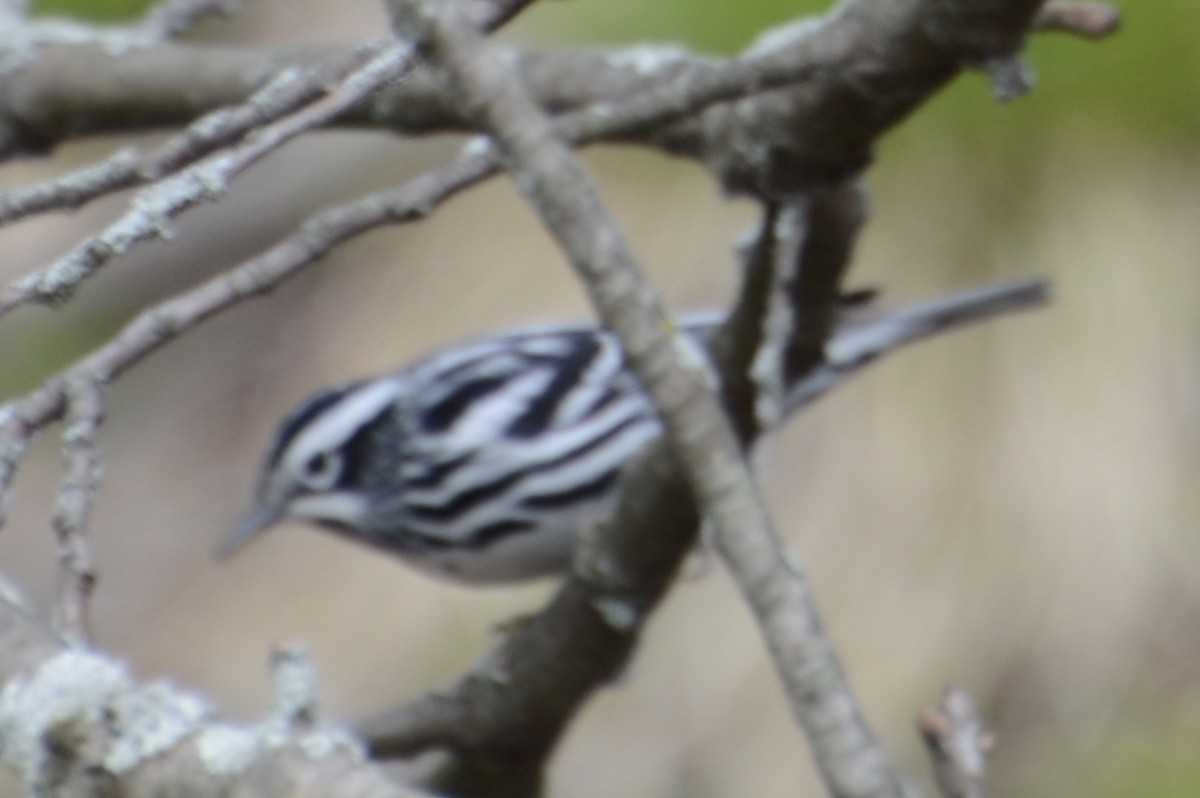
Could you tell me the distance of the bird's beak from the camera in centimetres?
180

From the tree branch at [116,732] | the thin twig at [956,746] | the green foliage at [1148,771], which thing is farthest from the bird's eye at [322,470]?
the thin twig at [956,746]

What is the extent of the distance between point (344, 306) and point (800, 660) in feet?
5.90

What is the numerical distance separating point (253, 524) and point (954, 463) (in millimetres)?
603

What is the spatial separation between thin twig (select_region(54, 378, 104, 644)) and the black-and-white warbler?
743 mm

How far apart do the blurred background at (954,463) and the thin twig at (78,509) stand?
112 centimetres

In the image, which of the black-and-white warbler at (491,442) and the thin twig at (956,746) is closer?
the thin twig at (956,746)

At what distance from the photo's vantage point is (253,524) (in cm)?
182

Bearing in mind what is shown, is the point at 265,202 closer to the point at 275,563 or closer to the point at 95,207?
Result: the point at 95,207

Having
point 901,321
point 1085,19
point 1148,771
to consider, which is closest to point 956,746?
point 1085,19

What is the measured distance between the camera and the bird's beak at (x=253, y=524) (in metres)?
1.80

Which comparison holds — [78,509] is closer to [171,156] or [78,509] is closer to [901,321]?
[171,156]

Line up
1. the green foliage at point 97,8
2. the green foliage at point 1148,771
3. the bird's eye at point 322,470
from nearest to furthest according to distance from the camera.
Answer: the green foliage at point 1148,771 → the bird's eye at point 322,470 → the green foliage at point 97,8

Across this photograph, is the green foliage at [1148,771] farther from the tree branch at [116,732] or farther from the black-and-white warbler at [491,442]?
the tree branch at [116,732]

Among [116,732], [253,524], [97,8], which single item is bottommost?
[116,732]
